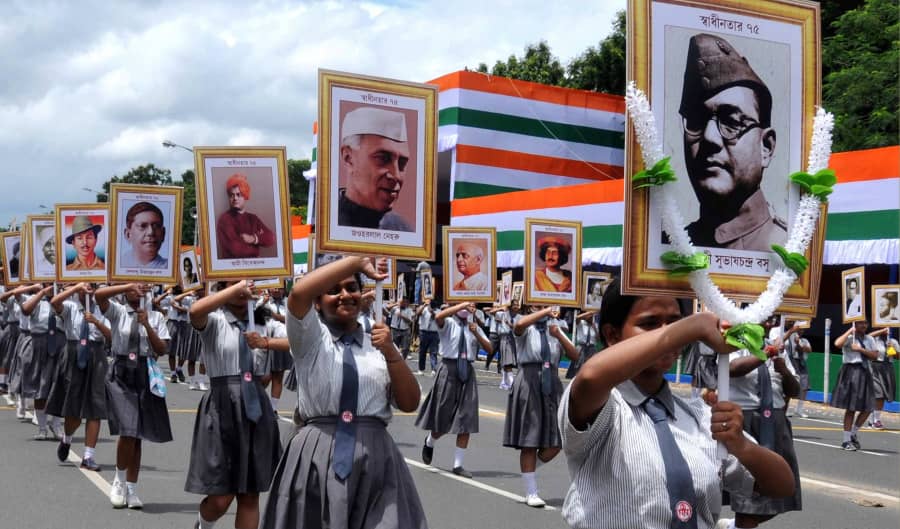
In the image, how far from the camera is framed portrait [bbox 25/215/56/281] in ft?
41.0

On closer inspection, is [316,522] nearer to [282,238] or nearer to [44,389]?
[282,238]

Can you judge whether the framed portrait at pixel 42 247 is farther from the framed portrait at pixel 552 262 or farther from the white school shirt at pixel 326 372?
the white school shirt at pixel 326 372

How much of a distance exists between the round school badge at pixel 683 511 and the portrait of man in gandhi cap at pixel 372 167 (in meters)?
2.22

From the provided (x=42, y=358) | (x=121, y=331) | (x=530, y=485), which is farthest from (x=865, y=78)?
(x=121, y=331)

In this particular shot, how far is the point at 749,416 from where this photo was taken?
8344 millimetres

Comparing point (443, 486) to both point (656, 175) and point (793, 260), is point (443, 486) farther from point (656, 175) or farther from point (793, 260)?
point (656, 175)

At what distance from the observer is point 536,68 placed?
164 feet

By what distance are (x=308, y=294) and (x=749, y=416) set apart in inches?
191

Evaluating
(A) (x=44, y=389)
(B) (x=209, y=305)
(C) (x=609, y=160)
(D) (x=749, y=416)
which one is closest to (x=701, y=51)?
(B) (x=209, y=305)

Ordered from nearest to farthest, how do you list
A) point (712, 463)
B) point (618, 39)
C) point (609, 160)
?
point (712, 463) < point (609, 160) < point (618, 39)

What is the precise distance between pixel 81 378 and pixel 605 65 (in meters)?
38.0

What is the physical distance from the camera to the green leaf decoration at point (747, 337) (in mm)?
3100

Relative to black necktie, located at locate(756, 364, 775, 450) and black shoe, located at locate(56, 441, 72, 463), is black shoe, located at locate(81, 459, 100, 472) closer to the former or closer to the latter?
black shoe, located at locate(56, 441, 72, 463)

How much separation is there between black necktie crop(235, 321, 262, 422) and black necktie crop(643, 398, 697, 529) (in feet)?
14.7
